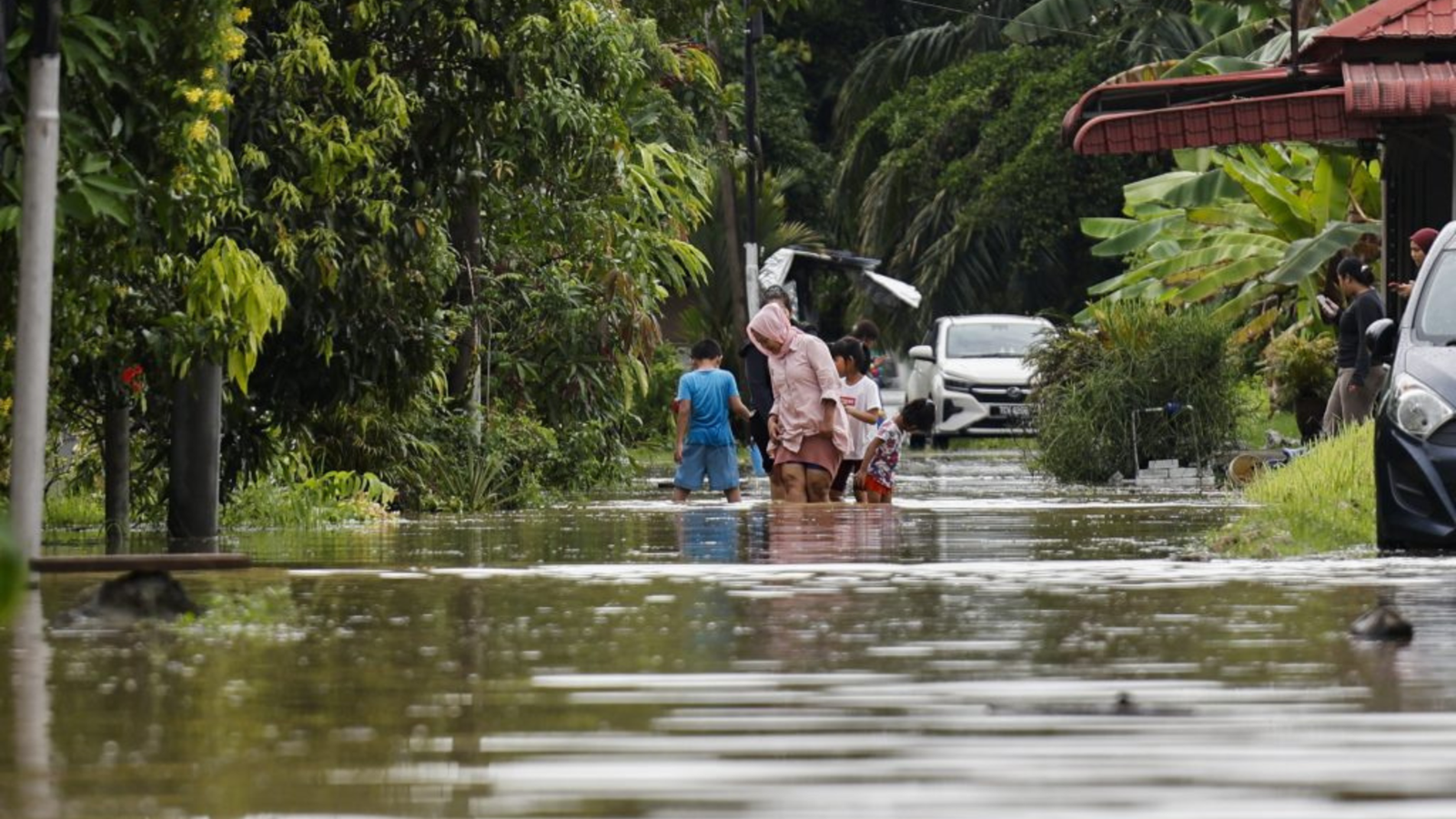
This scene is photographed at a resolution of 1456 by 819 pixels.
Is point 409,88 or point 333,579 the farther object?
point 409,88

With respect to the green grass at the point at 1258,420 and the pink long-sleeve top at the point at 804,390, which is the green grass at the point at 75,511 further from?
the green grass at the point at 1258,420

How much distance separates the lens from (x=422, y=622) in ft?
33.9

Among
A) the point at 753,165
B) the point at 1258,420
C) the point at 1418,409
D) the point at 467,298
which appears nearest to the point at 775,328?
the point at 467,298

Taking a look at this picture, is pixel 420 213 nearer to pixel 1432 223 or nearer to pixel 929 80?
pixel 1432 223

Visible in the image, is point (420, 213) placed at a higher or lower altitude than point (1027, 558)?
higher

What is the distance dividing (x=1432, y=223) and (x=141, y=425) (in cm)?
1233

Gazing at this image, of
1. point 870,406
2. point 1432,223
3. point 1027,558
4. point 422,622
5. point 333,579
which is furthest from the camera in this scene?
point 1432,223

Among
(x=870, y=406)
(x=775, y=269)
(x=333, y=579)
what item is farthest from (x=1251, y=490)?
(x=775, y=269)

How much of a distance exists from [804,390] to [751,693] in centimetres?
1440

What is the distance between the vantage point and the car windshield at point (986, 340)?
43125mm

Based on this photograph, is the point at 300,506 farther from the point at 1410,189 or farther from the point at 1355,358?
the point at 1410,189

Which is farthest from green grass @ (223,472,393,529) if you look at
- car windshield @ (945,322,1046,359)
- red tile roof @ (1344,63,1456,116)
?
car windshield @ (945,322,1046,359)

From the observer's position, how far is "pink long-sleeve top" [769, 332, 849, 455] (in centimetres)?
2220

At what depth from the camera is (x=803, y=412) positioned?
22.3m
